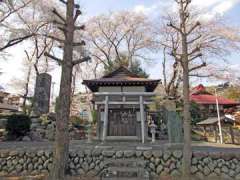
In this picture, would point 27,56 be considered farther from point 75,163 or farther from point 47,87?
point 75,163

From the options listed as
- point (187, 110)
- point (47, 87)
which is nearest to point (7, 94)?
point (47, 87)

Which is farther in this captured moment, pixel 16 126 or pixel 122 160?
pixel 16 126

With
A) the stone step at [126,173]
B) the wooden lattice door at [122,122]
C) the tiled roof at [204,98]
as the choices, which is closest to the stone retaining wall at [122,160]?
the stone step at [126,173]

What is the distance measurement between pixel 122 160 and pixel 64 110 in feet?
9.41

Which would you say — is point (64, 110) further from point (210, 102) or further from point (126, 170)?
point (210, 102)

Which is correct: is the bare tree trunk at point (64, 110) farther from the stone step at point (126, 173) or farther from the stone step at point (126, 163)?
the stone step at point (126, 163)

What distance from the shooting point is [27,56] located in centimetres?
2750

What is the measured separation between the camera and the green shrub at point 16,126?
45.9 feet

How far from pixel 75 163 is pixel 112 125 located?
295 inches

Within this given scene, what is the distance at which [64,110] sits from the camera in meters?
7.25

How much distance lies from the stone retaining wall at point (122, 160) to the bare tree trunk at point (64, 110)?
1.32m

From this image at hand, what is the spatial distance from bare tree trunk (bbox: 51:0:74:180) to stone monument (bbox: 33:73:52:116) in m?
12.0

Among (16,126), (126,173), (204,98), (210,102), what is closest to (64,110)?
(126,173)

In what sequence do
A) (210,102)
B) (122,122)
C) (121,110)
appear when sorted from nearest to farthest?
(122,122)
(121,110)
(210,102)
